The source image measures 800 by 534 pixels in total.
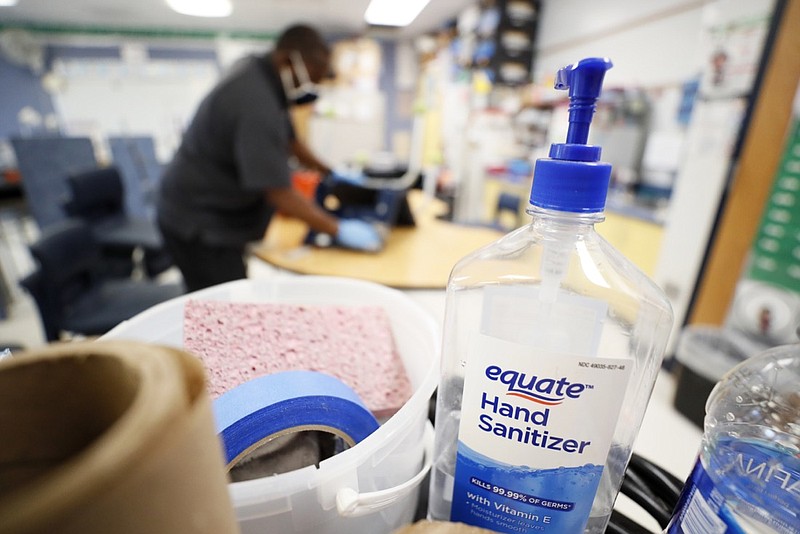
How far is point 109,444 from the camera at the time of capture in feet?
0.42

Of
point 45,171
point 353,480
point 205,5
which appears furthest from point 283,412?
point 205,5

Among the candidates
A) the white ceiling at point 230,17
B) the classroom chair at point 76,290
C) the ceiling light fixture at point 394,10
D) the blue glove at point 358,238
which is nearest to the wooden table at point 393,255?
the blue glove at point 358,238

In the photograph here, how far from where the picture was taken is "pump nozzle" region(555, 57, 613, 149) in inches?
10.6

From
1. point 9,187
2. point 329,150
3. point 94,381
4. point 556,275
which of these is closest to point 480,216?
point 329,150

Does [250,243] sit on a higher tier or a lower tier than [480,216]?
higher

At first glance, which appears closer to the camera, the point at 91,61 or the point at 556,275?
the point at 556,275

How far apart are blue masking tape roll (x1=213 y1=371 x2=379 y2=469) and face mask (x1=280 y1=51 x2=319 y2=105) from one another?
1219mm

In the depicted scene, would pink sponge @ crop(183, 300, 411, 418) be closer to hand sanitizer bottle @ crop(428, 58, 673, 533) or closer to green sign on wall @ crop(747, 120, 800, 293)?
hand sanitizer bottle @ crop(428, 58, 673, 533)

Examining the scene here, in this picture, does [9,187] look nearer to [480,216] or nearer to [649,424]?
→ [480,216]

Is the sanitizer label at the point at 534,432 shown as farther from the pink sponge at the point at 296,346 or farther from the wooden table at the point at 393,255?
the wooden table at the point at 393,255

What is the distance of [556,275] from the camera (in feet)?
1.25

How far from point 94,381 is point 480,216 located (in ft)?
11.3

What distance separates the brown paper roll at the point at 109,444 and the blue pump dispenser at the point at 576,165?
0.87ft

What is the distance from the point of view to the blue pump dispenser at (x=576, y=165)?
0.93ft
